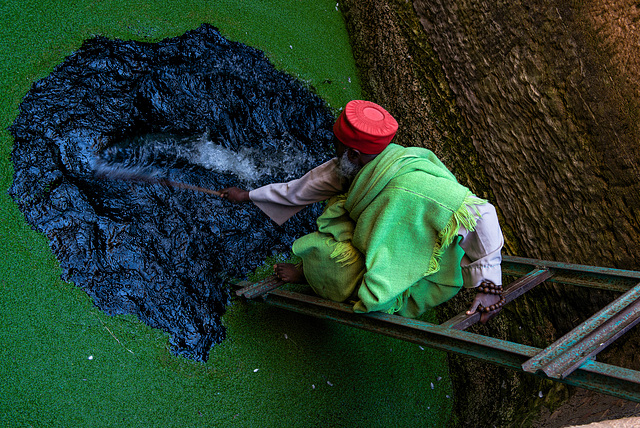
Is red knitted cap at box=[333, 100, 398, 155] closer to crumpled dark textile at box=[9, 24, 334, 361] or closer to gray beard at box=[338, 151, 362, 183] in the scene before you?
gray beard at box=[338, 151, 362, 183]

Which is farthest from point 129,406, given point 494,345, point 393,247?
point 494,345

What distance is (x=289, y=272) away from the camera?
237 cm

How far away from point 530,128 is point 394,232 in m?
1.30

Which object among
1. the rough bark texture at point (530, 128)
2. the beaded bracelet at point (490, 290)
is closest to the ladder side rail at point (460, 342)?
the beaded bracelet at point (490, 290)

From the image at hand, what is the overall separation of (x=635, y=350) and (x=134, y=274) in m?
2.48

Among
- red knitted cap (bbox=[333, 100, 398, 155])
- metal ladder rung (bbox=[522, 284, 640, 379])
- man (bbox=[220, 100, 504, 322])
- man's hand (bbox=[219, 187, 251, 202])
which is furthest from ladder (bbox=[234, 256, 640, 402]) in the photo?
red knitted cap (bbox=[333, 100, 398, 155])

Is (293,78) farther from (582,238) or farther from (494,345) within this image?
(494,345)

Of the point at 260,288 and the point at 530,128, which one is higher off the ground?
the point at 530,128

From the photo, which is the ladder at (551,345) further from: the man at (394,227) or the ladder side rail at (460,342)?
the man at (394,227)

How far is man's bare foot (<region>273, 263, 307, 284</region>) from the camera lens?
236 centimetres

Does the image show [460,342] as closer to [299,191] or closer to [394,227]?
[394,227]

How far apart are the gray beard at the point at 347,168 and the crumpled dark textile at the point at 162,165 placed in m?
0.93

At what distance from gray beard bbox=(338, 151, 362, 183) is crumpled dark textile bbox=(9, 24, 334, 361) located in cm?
93

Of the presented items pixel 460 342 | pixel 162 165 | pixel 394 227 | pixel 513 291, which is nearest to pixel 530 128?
pixel 513 291
